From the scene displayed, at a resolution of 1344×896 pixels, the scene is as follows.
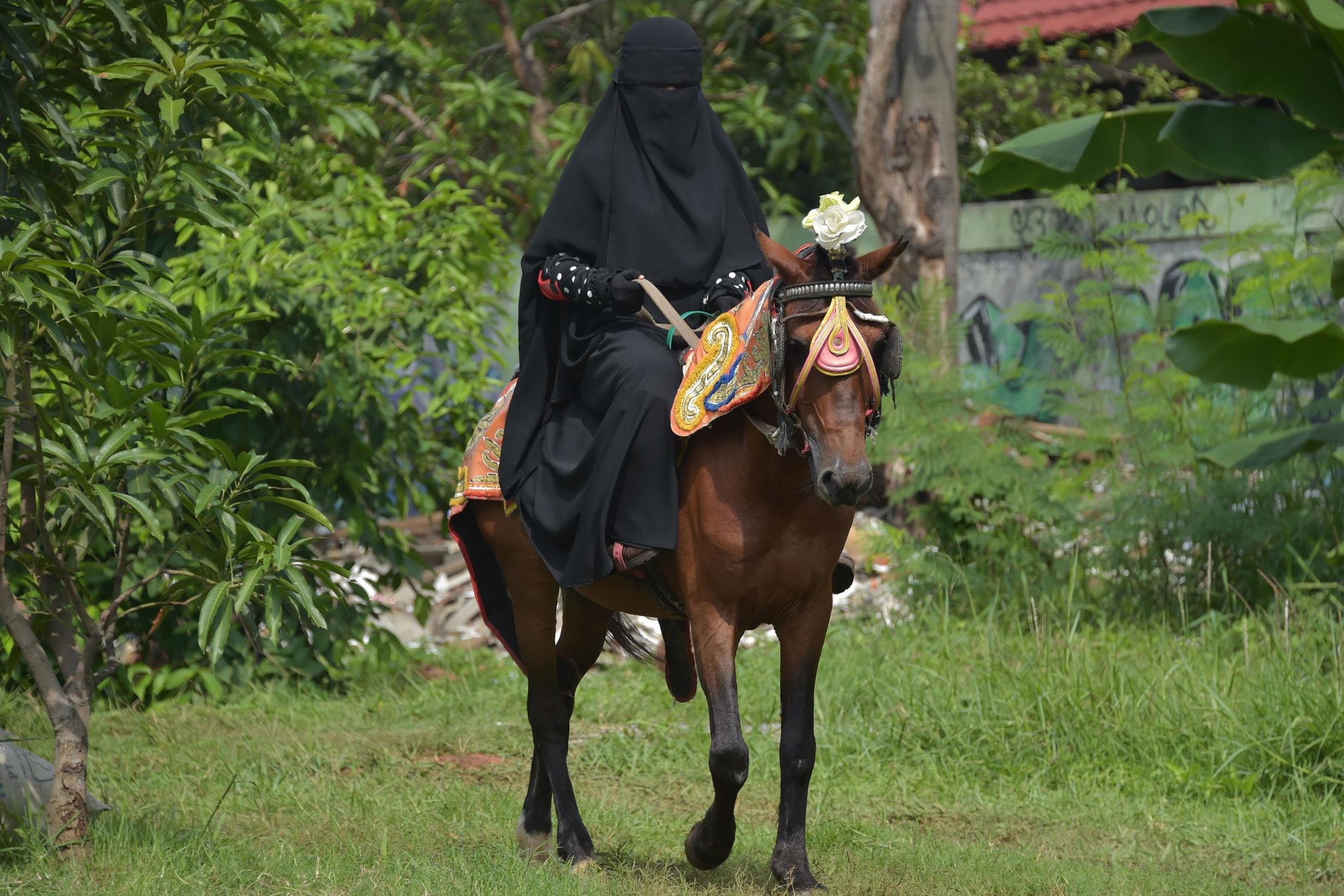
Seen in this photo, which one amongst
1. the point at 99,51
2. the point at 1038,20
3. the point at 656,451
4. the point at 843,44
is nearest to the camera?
the point at 656,451

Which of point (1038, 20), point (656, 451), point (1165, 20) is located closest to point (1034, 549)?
point (1165, 20)

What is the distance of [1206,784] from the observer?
20.6 feet

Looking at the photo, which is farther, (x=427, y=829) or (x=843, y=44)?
(x=843, y=44)

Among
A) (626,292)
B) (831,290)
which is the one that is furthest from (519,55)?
(831,290)

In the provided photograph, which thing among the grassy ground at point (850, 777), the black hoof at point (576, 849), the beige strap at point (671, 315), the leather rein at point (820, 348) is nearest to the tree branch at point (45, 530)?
the grassy ground at point (850, 777)

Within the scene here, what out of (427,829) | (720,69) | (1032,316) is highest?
(720,69)

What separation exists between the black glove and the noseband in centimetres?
69

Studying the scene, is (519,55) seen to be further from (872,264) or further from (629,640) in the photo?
(872,264)

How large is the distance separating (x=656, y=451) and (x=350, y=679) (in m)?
4.48

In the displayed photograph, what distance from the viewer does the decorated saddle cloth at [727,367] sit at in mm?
4301

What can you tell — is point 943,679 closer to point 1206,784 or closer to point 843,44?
point 1206,784

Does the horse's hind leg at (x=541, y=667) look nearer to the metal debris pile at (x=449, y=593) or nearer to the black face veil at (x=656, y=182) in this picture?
the black face veil at (x=656, y=182)

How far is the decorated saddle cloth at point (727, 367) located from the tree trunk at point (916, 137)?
6040 mm

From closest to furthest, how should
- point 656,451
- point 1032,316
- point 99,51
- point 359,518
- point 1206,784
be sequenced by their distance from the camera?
point 656,451 → point 99,51 → point 1206,784 → point 359,518 → point 1032,316
